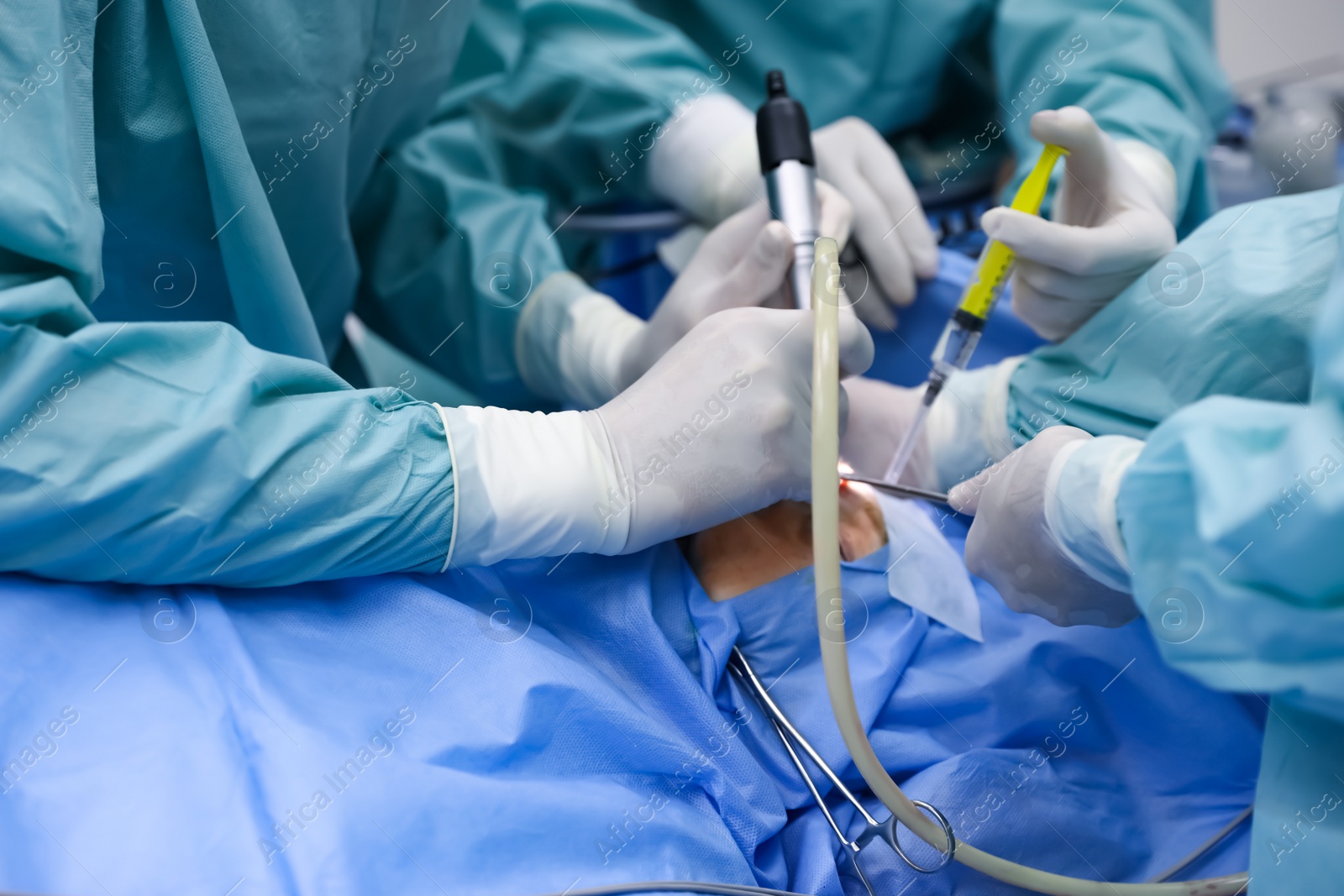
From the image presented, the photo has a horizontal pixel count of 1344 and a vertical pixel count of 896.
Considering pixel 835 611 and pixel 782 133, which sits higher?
pixel 782 133

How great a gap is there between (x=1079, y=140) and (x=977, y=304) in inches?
7.2

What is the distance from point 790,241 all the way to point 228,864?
29.0 inches

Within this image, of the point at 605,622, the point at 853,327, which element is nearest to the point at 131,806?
the point at 605,622

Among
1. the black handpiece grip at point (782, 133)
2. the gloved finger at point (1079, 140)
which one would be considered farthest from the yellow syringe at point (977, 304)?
the black handpiece grip at point (782, 133)

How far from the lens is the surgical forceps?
68 centimetres

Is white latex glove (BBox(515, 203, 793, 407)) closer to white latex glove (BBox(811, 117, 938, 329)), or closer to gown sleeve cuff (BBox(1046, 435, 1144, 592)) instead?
white latex glove (BBox(811, 117, 938, 329))

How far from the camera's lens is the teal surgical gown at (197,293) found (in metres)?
0.65

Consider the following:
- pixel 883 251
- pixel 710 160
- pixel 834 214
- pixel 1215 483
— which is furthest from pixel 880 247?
pixel 1215 483

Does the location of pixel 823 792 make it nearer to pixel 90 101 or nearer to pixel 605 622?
pixel 605 622

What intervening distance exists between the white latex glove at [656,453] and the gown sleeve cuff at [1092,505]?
0.77 feet

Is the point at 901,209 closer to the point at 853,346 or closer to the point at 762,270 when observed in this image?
the point at 762,270

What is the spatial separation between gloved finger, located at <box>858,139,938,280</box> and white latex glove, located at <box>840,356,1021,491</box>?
0.63 feet

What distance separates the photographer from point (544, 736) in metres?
Answer: 0.71

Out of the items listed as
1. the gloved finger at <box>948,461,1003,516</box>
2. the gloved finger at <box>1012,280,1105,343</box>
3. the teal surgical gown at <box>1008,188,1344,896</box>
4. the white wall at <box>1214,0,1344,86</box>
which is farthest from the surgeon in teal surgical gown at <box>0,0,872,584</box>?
the white wall at <box>1214,0,1344,86</box>
